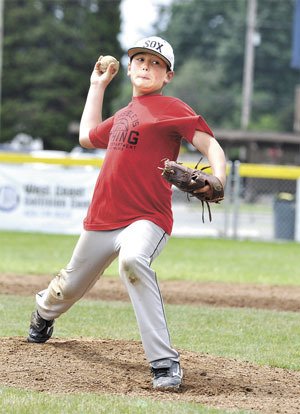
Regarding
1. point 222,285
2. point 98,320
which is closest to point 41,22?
point 222,285

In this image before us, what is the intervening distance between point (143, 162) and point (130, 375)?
1.36m

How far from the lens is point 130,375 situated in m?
6.71

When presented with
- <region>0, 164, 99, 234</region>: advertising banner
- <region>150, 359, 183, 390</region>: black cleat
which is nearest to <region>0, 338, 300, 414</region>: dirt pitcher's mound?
<region>150, 359, 183, 390</region>: black cleat

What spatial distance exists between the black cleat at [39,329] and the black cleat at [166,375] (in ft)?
4.37

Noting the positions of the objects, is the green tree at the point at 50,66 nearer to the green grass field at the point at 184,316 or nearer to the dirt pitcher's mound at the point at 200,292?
the green grass field at the point at 184,316

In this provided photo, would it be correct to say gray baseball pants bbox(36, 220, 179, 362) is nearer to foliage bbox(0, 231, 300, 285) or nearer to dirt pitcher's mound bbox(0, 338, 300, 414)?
dirt pitcher's mound bbox(0, 338, 300, 414)

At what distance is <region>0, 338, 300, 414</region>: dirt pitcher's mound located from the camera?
618 centimetres

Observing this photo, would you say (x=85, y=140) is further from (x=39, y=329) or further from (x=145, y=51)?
(x=39, y=329)

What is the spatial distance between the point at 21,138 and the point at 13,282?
141 ft

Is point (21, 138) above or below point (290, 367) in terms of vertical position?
above

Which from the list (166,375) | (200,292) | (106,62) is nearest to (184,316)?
(200,292)

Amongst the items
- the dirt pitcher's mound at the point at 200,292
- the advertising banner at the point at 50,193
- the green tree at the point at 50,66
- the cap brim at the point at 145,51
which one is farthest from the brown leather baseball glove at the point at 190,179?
the green tree at the point at 50,66

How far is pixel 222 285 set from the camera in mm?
13070

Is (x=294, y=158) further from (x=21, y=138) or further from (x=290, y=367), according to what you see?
(x=290, y=367)
